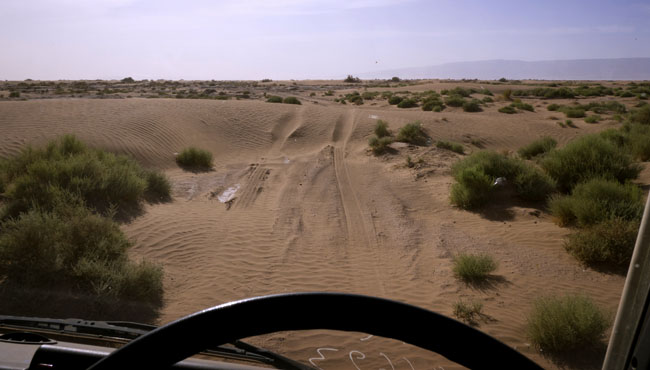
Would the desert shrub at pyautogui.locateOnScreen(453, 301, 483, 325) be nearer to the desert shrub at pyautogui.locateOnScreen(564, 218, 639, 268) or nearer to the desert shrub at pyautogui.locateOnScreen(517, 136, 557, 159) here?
the desert shrub at pyautogui.locateOnScreen(564, 218, 639, 268)

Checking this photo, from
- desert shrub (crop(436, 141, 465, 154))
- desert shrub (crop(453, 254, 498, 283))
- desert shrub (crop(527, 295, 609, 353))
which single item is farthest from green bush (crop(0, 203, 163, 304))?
desert shrub (crop(436, 141, 465, 154))

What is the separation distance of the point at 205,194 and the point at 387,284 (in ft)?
23.6

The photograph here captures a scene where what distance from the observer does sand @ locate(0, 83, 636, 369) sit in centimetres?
611

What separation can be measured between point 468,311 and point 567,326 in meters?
1.23

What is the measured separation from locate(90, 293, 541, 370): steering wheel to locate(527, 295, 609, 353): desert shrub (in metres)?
4.14

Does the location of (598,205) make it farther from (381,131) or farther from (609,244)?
(381,131)

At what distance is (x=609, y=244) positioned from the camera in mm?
7086

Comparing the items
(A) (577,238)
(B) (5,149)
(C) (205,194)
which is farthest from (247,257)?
(B) (5,149)

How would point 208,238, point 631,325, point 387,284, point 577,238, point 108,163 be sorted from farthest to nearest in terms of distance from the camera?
point 108,163
point 208,238
point 577,238
point 387,284
point 631,325

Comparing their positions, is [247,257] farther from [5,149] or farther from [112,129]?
[112,129]

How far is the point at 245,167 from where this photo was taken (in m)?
16.1

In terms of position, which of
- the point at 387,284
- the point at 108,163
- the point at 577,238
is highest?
the point at 108,163

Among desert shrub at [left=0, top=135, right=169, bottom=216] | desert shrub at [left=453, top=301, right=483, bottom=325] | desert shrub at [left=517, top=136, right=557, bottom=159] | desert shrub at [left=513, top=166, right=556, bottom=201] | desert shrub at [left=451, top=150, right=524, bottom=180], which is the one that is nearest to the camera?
desert shrub at [left=453, top=301, right=483, bottom=325]

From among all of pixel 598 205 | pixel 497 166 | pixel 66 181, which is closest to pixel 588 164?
pixel 497 166
